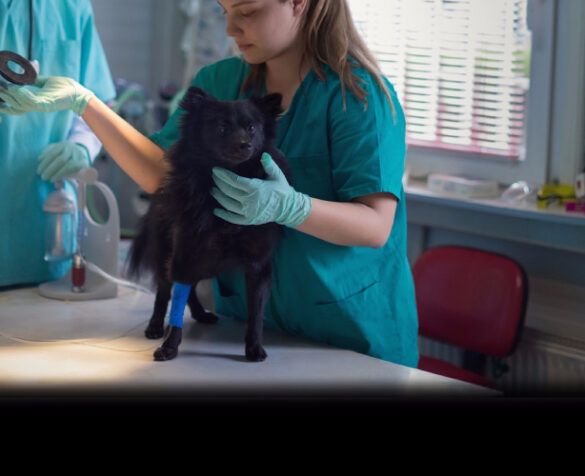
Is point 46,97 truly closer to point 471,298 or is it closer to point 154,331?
point 154,331

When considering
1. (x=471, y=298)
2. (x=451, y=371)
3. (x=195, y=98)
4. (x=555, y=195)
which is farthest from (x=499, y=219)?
(x=195, y=98)

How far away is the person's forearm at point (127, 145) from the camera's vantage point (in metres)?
1.50

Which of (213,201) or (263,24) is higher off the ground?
(263,24)

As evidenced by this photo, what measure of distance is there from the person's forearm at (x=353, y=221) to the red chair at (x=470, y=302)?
726 mm

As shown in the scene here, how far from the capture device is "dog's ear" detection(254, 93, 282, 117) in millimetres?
1249

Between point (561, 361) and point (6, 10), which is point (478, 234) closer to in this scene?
point (561, 361)

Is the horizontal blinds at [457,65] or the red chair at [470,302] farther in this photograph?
the horizontal blinds at [457,65]

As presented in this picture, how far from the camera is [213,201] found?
1.22m

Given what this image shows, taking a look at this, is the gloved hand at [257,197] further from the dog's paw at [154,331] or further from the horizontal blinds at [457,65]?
the horizontal blinds at [457,65]

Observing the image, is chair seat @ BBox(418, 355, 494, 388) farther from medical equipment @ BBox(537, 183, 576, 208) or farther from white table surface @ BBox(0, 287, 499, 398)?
white table surface @ BBox(0, 287, 499, 398)

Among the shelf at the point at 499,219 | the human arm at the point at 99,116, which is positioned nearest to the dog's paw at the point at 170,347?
the human arm at the point at 99,116

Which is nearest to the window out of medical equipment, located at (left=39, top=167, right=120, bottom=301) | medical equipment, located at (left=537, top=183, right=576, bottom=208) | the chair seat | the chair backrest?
medical equipment, located at (left=537, top=183, right=576, bottom=208)

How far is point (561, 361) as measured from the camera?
217 cm

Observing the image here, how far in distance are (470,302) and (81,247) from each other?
43.6 inches
